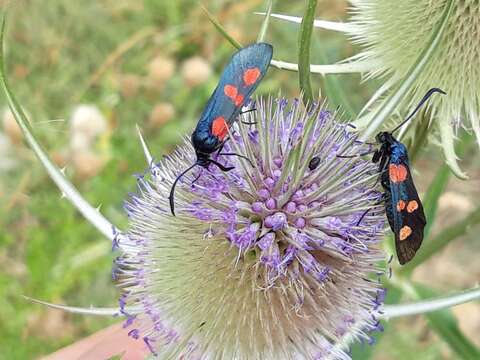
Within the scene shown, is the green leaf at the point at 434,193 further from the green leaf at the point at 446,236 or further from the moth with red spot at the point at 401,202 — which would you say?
the moth with red spot at the point at 401,202

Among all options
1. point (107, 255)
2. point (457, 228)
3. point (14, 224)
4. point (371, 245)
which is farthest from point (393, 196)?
point (14, 224)

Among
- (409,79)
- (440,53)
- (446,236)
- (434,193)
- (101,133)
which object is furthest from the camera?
(101,133)

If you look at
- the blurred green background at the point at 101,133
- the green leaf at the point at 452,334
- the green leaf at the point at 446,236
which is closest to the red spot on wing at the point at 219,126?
the blurred green background at the point at 101,133

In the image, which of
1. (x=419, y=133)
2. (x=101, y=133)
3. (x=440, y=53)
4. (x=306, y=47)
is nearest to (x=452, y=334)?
(x=419, y=133)

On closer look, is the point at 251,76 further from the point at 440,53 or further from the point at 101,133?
the point at 101,133

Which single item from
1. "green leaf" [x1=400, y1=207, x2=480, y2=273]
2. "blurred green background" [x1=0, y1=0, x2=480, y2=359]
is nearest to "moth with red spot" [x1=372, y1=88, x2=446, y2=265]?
"green leaf" [x1=400, y1=207, x2=480, y2=273]

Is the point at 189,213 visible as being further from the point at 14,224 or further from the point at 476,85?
the point at 14,224

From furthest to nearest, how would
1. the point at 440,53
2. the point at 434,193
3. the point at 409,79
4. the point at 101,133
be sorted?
the point at 101,133 < the point at 434,193 < the point at 440,53 < the point at 409,79
